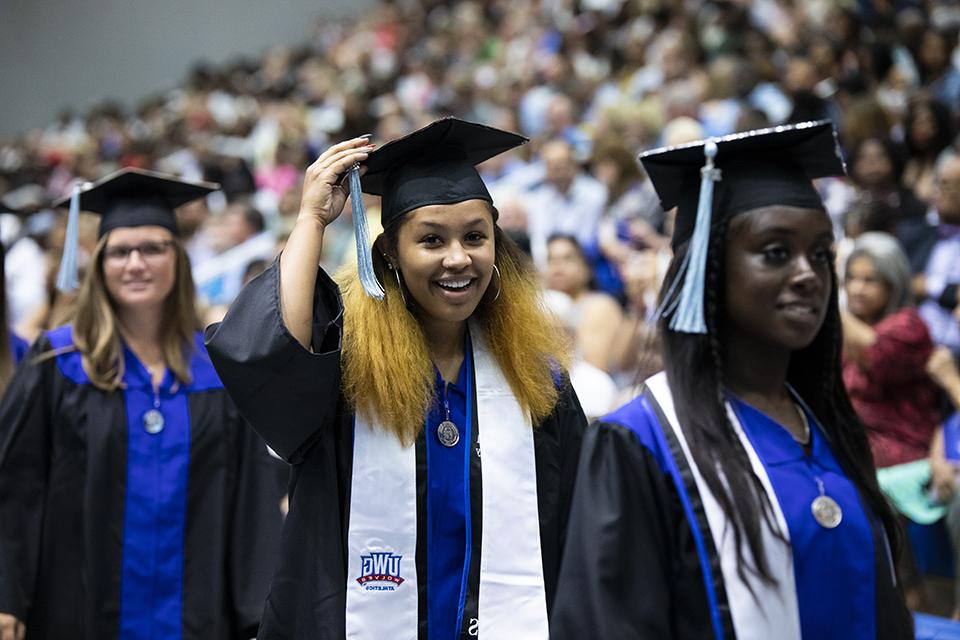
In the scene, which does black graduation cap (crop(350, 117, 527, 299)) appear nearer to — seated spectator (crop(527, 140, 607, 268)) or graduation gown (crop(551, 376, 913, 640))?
graduation gown (crop(551, 376, 913, 640))

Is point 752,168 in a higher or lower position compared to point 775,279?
higher

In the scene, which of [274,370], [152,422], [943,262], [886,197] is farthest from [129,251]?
[886,197]

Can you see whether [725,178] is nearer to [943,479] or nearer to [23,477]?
[23,477]

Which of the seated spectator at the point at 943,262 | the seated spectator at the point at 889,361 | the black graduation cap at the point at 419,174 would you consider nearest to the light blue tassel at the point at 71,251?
the black graduation cap at the point at 419,174

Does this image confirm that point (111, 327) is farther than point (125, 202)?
No

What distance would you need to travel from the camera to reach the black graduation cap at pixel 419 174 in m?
2.71

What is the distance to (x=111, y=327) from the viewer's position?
3.81 meters

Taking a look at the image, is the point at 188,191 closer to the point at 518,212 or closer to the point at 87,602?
the point at 87,602

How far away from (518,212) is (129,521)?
12.0ft

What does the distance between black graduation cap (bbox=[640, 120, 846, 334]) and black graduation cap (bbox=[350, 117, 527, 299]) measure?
54 centimetres

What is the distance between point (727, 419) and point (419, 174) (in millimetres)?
1004

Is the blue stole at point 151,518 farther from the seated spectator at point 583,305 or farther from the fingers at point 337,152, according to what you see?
the seated spectator at point 583,305

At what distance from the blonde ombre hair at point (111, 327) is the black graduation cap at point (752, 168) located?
2081 millimetres

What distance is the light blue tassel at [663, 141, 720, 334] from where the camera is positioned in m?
2.17
